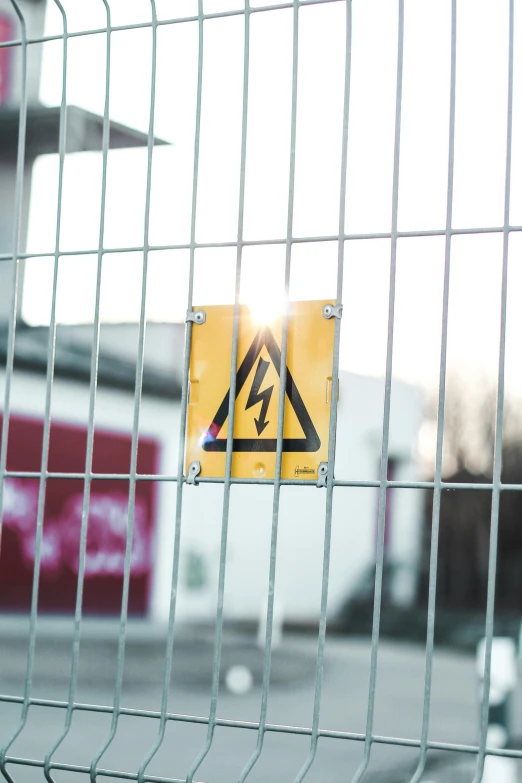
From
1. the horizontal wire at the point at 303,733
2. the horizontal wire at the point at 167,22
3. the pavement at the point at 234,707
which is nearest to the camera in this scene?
the horizontal wire at the point at 303,733

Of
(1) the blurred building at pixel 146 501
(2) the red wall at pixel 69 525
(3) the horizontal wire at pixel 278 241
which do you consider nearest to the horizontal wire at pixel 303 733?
(3) the horizontal wire at pixel 278 241

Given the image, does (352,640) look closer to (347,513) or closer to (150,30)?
(347,513)

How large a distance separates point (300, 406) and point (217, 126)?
22.8 inches

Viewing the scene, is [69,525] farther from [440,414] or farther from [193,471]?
[440,414]

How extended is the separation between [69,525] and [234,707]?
9722 mm

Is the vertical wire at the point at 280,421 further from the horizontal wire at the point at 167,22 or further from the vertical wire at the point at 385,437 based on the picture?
the vertical wire at the point at 385,437

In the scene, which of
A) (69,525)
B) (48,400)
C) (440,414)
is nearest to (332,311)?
(440,414)

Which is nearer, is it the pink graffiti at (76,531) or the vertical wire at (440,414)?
the vertical wire at (440,414)

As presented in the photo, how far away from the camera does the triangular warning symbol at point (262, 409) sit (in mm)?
1978

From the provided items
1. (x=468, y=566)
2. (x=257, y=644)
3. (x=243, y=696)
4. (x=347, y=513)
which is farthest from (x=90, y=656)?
(x=468, y=566)

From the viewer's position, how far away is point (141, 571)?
65.1ft

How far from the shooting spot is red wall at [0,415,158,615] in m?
16.9

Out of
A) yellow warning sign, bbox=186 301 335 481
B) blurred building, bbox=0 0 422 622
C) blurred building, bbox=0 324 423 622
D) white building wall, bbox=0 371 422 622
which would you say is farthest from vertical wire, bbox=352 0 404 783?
white building wall, bbox=0 371 422 622

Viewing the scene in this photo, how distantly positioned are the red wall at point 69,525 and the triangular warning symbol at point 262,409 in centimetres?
1429
